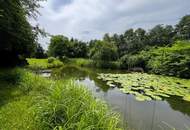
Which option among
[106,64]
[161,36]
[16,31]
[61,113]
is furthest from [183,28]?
[61,113]

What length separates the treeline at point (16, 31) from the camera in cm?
681

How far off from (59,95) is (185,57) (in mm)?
17510

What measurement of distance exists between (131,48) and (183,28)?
924 centimetres

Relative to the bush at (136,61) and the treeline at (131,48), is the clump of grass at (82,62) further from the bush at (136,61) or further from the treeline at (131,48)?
the bush at (136,61)

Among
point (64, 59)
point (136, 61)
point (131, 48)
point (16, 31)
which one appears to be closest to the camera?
point (16, 31)

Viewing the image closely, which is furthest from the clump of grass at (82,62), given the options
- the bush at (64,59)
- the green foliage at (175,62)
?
the green foliage at (175,62)

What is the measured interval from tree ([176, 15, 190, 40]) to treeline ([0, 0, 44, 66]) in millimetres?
28577

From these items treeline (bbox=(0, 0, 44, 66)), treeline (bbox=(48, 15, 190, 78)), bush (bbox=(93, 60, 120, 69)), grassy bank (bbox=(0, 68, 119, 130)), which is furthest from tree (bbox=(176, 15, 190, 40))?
grassy bank (bbox=(0, 68, 119, 130))

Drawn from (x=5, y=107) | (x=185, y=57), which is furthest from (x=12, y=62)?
(x=185, y=57)

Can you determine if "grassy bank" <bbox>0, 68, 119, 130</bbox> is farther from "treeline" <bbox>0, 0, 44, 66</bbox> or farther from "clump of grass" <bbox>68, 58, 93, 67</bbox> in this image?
"clump of grass" <bbox>68, 58, 93, 67</bbox>

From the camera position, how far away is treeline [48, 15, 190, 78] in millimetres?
21478

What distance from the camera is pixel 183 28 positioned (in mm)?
34656

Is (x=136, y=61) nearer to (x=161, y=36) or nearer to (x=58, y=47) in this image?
(x=161, y=36)

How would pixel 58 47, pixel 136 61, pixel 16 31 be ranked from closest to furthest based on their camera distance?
pixel 16 31 < pixel 136 61 < pixel 58 47
